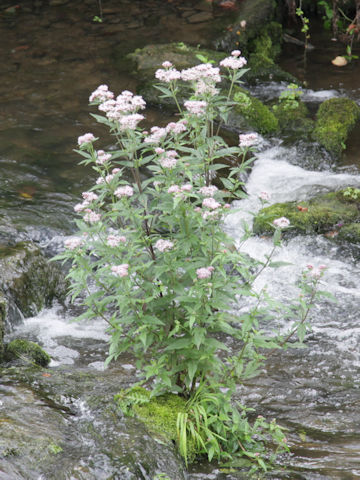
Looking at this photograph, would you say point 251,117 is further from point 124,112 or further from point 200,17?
point 124,112

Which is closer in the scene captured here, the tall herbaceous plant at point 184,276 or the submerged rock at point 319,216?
the tall herbaceous plant at point 184,276

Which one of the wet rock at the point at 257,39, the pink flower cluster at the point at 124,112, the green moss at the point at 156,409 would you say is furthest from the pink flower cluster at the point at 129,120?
the wet rock at the point at 257,39

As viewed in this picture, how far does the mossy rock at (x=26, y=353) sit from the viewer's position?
4.30 metres

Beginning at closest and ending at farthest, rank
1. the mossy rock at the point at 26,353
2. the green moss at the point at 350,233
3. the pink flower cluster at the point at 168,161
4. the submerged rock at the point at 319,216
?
the pink flower cluster at the point at 168,161 → the mossy rock at the point at 26,353 → the green moss at the point at 350,233 → the submerged rock at the point at 319,216

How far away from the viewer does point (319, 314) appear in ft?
17.3

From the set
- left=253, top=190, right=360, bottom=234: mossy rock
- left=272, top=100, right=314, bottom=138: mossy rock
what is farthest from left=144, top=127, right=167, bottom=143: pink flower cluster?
left=272, top=100, right=314, bottom=138: mossy rock

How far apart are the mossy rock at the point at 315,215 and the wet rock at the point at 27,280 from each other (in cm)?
220

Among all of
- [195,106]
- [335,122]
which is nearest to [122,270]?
[195,106]

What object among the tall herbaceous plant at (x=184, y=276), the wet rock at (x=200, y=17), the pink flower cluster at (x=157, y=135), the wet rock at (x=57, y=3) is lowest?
the wet rock at (x=57, y=3)

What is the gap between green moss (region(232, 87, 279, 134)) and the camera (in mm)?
8391

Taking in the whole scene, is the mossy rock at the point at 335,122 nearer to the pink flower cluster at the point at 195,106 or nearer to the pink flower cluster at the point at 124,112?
the pink flower cluster at the point at 195,106

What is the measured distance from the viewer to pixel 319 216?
20.9 feet

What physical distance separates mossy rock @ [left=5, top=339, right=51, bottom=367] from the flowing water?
5.1 inches

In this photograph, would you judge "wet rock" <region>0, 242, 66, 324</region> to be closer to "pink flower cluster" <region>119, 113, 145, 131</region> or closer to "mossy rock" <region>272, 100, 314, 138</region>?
"pink flower cluster" <region>119, 113, 145, 131</region>
